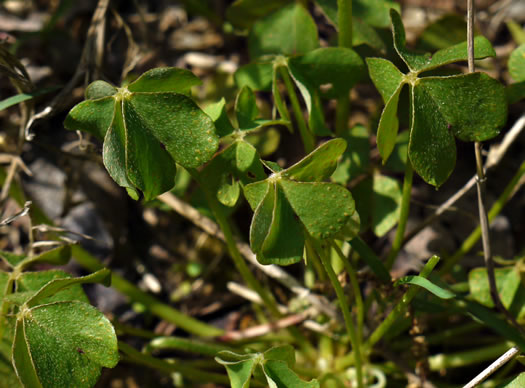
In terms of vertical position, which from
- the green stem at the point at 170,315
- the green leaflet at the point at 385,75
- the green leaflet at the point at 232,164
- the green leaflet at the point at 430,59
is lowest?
the green stem at the point at 170,315

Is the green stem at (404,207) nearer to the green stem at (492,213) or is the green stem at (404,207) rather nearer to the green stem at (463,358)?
the green stem at (492,213)

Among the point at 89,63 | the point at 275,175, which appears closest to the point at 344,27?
the point at 275,175

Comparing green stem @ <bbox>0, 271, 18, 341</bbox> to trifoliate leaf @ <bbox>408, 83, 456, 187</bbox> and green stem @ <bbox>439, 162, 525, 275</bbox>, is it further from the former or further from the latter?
green stem @ <bbox>439, 162, 525, 275</bbox>

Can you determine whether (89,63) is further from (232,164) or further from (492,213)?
(492,213)

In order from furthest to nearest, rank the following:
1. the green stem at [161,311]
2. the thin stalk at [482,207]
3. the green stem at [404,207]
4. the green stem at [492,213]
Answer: the green stem at [161,311], the green stem at [492,213], the green stem at [404,207], the thin stalk at [482,207]

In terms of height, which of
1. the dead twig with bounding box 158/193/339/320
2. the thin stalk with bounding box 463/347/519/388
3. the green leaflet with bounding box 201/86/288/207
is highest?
the green leaflet with bounding box 201/86/288/207

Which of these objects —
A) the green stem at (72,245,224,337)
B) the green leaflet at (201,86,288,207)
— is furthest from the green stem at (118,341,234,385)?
the green leaflet at (201,86,288,207)

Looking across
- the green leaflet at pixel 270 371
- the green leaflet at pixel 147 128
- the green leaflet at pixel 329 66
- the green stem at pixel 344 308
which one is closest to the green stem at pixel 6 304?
the green leaflet at pixel 147 128
